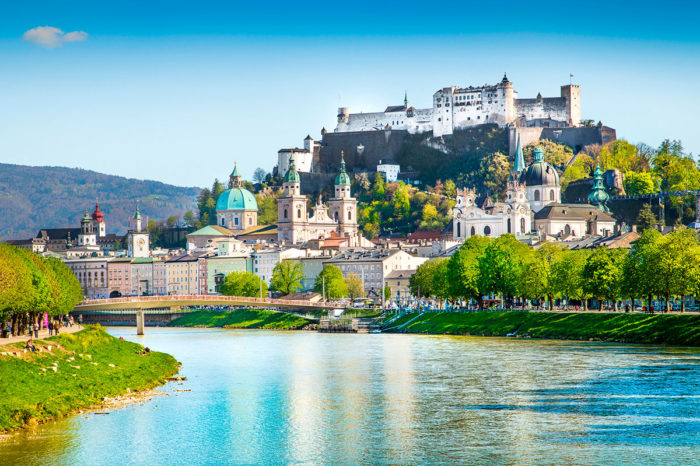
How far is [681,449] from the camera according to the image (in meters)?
28.8

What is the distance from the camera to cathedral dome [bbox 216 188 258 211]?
160 meters

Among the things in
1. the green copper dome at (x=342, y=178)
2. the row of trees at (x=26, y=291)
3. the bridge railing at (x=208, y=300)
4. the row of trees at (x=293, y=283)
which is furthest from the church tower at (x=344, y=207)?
the row of trees at (x=26, y=291)

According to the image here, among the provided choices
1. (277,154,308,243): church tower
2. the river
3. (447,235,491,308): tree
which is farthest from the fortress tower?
the river

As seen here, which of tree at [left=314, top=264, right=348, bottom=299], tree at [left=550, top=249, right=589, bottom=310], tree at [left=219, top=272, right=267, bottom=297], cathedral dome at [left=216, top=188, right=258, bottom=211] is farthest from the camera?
cathedral dome at [left=216, top=188, right=258, bottom=211]

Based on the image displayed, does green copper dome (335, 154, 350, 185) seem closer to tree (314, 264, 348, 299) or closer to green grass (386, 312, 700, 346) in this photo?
tree (314, 264, 348, 299)

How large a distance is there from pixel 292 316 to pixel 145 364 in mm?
44796

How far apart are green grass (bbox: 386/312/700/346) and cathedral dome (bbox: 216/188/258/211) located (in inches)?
3222

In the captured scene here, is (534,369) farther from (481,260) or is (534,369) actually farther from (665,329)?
(481,260)

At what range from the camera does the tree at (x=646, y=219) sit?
4466 inches

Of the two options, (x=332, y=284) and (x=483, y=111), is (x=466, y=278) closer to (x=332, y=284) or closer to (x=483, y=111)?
(x=332, y=284)

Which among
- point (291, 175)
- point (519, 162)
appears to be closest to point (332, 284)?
point (519, 162)

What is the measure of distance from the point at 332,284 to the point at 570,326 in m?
43.1

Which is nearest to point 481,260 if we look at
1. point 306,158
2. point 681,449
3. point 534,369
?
point 534,369

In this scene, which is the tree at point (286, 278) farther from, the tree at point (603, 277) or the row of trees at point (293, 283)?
the tree at point (603, 277)
